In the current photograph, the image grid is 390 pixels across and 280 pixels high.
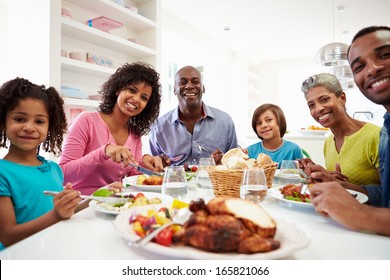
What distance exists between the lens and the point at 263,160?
113 centimetres

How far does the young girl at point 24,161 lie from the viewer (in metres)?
0.90

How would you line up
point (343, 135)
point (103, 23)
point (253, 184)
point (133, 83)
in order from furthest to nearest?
point (103, 23), point (133, 83), point (343, 135), point (253, 184)

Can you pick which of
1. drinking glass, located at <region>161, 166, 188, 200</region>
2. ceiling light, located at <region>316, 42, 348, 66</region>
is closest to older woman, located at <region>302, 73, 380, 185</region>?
drinking glass, located at <region>161, 166, 188, 200</region>

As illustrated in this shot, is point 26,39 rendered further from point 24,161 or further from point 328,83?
point 328,83

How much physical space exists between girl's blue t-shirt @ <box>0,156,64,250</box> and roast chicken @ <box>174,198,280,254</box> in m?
0.70

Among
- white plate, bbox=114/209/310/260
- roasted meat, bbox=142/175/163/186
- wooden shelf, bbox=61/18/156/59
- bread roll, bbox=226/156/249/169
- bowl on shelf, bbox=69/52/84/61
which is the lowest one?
white plate, bbox=114/209/310/260

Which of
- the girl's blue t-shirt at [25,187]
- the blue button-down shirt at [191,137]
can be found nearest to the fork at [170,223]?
the girl's blue t-shirt at [25,187]

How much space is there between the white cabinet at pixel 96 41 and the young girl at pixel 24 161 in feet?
4.80

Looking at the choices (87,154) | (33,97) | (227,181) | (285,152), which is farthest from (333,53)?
(33,97)

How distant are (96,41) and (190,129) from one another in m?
1.59

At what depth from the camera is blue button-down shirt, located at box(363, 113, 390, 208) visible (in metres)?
0.96

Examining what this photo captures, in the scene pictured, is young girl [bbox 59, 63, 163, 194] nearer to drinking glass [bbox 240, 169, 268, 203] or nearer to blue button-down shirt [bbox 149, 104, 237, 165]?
blue button-down shirt [bbox 149, 104, 237, 165]

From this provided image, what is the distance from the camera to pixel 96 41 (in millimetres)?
2994
